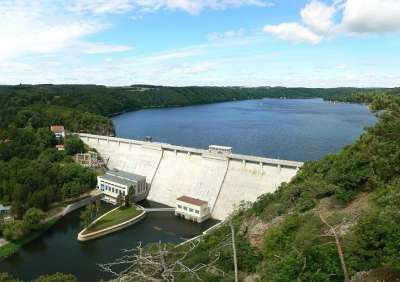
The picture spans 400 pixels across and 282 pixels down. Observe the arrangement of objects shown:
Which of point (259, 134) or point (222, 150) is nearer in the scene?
point (222, 150)

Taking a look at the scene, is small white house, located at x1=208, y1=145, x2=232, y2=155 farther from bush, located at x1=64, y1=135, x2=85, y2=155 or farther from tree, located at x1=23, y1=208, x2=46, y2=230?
bush, located at x1=64, y1=135, x2=85, y2=155

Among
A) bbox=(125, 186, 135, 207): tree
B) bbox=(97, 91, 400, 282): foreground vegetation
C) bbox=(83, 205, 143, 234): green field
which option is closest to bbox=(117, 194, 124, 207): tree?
bbox=(125, 186, 135, 207): tree

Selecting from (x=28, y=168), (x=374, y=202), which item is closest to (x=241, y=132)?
(x=28, y=168)

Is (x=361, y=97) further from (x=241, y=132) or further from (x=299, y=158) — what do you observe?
(x=241, y=132)

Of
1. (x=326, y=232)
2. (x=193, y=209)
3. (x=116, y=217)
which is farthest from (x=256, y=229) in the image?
(x=116, y=217)

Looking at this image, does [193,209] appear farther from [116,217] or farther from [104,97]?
[104,97]
